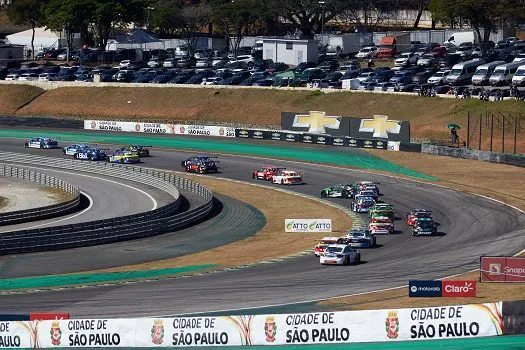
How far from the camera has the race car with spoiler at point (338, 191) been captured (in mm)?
77375

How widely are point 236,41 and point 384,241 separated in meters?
86.5

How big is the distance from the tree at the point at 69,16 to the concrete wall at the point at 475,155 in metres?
62.9

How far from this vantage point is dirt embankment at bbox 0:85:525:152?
100 m

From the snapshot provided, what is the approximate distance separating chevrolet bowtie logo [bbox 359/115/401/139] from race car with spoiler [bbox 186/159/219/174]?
48.6ft

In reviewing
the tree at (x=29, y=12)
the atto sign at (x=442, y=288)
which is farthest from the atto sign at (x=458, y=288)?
the tree at (x=29, y=12)

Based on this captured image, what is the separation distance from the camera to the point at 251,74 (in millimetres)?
123312

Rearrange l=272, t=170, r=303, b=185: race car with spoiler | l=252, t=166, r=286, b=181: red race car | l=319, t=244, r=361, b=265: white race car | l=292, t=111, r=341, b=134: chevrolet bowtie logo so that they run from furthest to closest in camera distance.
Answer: l=292, t=111, r=341, b=134: chevrolet bowtie logo → l=252, t=166, r=286, b=181: red race car → l=272, t=170, r=303, b=185: race car with spoiler → l=319, t=244, r=361, b=265: white race car

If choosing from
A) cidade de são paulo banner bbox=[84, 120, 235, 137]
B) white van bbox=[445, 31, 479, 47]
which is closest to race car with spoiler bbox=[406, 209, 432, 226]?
cidade de são paulo banner bbox=[84, 120, 235, 137]

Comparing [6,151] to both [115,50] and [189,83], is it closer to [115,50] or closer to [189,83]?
[189,83]

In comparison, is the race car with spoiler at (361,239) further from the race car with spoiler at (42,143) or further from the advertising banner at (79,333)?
the race car with spoiler at (42,143)

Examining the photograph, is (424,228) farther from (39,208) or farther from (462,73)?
(462,73)

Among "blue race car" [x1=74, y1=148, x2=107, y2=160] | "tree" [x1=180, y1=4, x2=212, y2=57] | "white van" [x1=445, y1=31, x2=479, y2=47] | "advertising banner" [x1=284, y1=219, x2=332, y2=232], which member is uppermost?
"tree" [x1=180, y1=4, x2=212, y2=57]

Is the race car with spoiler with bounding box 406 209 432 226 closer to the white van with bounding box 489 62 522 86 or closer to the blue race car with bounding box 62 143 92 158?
the blue race car with bounding box 62 143 92 158

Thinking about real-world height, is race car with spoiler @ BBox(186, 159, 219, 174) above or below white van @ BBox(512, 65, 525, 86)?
below
